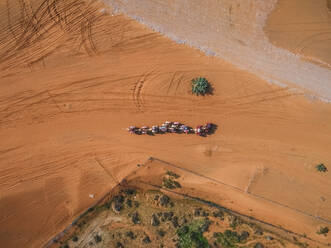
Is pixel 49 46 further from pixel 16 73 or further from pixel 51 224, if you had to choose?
pixel 51 224

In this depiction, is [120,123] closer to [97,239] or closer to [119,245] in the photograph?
[97,239]

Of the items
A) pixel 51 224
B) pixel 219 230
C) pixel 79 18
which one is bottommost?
pixel 51 224

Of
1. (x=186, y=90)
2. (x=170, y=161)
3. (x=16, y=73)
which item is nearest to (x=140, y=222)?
(x=170, y=161)

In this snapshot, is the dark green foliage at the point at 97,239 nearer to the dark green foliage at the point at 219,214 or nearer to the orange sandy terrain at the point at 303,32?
the dark green foliage at the point at 219,214

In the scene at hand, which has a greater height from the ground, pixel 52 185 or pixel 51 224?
pixel 52 185

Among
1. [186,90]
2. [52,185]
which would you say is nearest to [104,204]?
[52,185]

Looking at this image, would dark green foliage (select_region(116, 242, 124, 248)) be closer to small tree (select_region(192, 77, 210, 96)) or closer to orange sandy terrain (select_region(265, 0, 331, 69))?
small tree (select_region(192, 77, 210, 96))

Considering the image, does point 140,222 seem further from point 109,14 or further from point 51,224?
point 109,14
